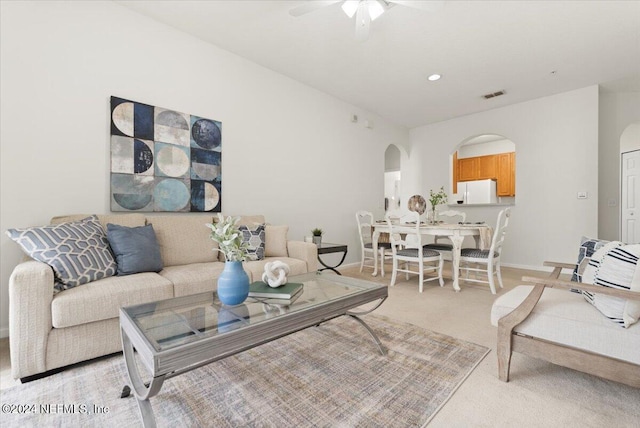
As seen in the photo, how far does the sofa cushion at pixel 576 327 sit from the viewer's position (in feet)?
4.18

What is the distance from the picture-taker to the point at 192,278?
2.08 metres

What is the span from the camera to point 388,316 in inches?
98.4

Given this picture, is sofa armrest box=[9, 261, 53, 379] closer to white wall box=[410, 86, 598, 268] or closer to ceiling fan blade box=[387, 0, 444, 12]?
ceiling fan blade box=[387, 0, 444, 12]

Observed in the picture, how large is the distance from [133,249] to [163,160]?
108 cm

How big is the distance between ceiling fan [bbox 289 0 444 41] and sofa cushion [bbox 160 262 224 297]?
7.03 ft

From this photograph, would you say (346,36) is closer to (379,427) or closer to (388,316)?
(388,316)

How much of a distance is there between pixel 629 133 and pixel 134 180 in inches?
287

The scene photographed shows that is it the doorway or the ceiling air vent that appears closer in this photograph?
the ceiling air vent

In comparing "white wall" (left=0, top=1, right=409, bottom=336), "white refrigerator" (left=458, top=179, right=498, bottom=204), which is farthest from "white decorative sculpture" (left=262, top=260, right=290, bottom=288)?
"white refrigerator" (left=458, top=179, right=498, bottom=204)

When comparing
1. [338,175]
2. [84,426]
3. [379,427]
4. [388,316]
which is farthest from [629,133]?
[84,426]

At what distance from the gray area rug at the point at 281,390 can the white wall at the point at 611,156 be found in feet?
14.8

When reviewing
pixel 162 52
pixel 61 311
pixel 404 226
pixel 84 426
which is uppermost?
pixel 162 52

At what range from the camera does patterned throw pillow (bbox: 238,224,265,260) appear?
9.17ft

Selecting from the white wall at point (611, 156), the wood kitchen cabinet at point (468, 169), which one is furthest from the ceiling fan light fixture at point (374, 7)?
the wood kitchen cabinet at point (468, 169)
